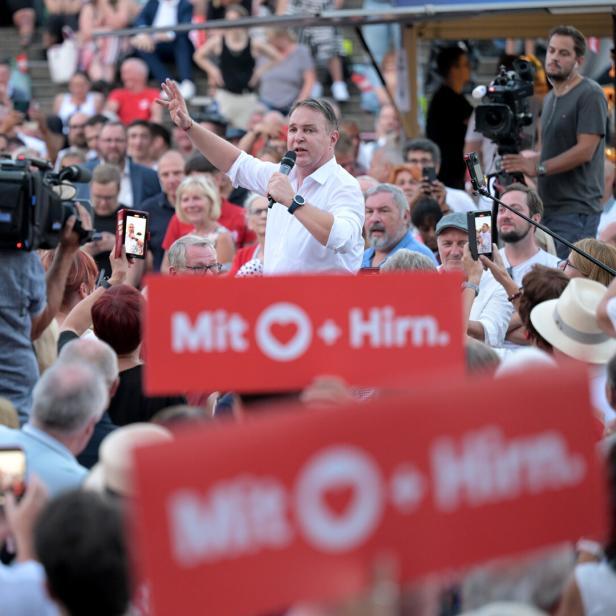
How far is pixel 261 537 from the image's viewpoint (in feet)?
9.55

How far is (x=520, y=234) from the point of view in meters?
8.44

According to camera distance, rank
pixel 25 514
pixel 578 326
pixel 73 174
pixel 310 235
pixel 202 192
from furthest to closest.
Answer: pixel 202 192, pixel 310 235, pixel 73 174, pixel 578 326, pixel 25 514

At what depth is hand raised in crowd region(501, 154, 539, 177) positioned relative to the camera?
9.36 metres

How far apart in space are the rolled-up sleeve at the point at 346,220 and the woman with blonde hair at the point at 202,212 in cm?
308

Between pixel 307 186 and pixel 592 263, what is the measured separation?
5.10 ft

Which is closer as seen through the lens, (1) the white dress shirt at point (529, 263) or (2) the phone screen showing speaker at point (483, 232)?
(2) the phone screen showing speaker at point (483, 232)

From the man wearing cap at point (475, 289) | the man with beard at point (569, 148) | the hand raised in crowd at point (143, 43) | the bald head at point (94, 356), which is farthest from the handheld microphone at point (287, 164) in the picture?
the hand raised in crowd at point (143, 43)

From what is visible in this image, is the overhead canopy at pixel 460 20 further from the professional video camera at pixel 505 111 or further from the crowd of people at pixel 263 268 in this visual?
the professional video camera at pixel 505 111

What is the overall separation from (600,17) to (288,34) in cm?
468

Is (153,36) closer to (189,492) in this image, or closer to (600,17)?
(600,17)

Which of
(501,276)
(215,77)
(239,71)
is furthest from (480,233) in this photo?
(215,77)

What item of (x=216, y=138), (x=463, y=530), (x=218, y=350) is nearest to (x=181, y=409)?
(x=218, y=350)

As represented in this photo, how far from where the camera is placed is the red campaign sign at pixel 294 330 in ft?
13.3

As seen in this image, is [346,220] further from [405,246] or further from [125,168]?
[125,168]
